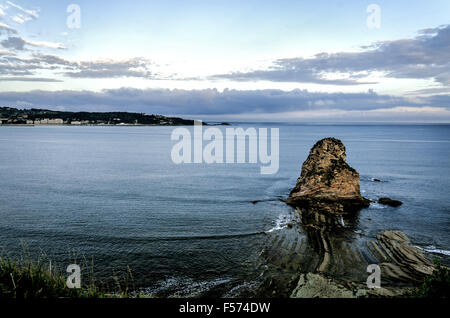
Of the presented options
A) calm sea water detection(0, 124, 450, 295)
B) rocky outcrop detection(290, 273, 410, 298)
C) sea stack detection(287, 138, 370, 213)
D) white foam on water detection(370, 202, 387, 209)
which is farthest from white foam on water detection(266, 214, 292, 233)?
white foam on water detection(370, 202, 387, 209)

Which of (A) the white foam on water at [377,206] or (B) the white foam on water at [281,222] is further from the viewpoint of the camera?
(A) the white foam on water at [377,206]

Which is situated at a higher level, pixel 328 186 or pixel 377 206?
pixel 328 186

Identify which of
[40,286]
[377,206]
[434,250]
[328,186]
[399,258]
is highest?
[40,286]

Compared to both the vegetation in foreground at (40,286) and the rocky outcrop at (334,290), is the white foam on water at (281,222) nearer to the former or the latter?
the rocky outcrop at (334,290)

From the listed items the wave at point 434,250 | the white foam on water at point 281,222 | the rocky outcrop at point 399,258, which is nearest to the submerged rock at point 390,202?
the rocky outcrop at point 399,258

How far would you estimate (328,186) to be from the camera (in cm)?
4219

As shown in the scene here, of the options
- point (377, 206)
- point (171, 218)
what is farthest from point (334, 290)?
point (377, 206)

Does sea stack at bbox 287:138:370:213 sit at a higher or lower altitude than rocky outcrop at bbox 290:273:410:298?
higher

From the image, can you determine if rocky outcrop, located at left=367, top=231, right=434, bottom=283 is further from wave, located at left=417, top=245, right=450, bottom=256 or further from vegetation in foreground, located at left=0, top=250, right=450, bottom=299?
vegetation in foreground, located at left=0, top=250, right=450, bottom=299

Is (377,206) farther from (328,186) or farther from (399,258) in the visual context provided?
(399,258)

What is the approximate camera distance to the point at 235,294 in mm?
18625

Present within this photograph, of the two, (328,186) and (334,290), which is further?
(328,186)

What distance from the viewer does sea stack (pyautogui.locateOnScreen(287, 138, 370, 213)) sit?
4100 cm

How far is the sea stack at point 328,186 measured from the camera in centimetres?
4100
